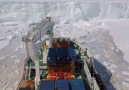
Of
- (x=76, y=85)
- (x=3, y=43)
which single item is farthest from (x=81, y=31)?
(x=76, y=85)

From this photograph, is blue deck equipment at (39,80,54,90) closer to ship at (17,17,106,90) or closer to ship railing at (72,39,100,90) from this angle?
ship at (17,17,106,90)

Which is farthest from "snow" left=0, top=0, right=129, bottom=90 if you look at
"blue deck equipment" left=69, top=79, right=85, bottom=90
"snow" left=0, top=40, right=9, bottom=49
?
"blue deck equipment" left=69, top=79, right=85, bottom=90

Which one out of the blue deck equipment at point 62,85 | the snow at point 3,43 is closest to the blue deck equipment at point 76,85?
the blue deck equipment at point 62,85

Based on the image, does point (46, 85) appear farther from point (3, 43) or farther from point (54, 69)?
point (3, 43)

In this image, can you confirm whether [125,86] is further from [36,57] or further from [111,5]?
[111,5]

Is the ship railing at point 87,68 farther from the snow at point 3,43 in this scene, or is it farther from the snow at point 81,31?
the snow at point 3,43

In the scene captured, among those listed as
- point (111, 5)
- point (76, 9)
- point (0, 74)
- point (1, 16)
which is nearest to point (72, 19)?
point (76, 9)

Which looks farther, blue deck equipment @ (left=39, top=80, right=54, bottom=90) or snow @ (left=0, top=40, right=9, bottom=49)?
snow @ (left=0, top=40, right=9, bottom=49)
